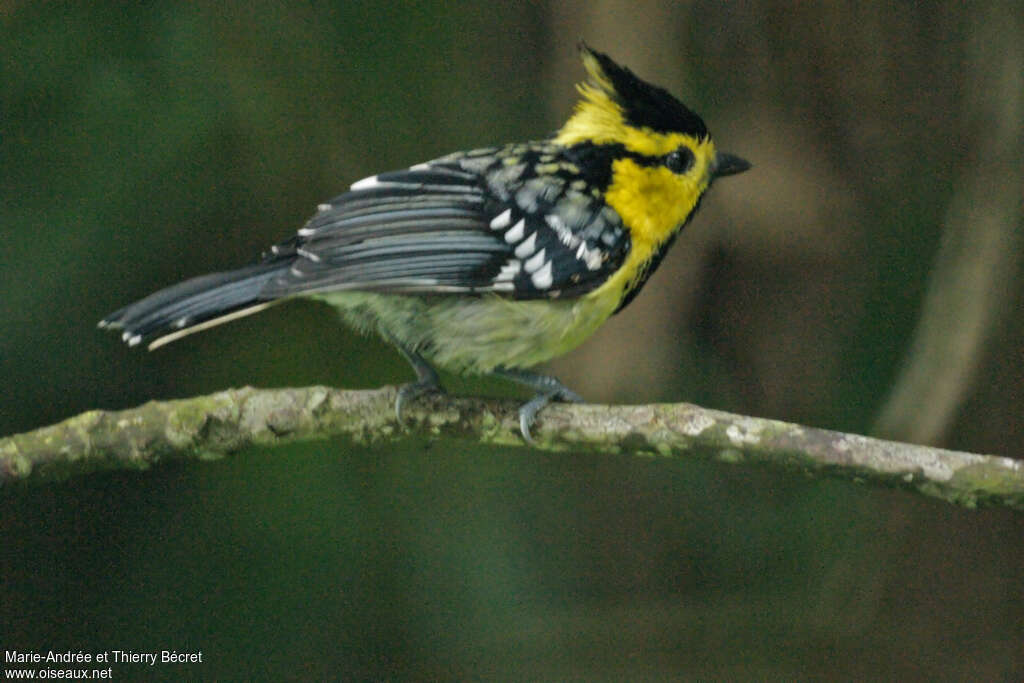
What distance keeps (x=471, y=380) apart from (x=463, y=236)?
1.02m

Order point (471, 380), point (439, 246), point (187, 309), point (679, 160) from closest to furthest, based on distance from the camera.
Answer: point (187, 309) → point (439, 246) → point (679, 160) → point (471, 380)

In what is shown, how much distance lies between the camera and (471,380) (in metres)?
3.34

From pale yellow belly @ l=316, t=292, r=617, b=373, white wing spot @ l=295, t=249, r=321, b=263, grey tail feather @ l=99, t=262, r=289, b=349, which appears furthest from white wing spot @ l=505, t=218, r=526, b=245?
grey tail feather @ l=99, t=262, r=289, b=349

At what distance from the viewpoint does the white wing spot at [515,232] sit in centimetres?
240

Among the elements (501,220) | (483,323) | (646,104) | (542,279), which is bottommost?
(483,323)

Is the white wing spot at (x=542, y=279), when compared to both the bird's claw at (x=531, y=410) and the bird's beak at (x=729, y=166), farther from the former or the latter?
the bird's beak at (x=729, y=166)

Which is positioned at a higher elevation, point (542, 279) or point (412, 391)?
point (542, 279)

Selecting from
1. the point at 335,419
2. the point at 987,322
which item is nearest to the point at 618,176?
the point at 335,419

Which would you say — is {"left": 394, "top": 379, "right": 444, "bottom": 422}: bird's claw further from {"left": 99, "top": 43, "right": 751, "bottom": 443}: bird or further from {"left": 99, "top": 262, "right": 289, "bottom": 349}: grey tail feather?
{"left": 99, "top": 262, "right": 289, "bottom": 349}: grey tail feather

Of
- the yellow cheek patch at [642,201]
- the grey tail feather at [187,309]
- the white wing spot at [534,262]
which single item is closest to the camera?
the grey tail feather at [187,309]

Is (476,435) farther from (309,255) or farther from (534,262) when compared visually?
(309,255)

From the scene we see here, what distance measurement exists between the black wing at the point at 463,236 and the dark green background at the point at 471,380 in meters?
0.72

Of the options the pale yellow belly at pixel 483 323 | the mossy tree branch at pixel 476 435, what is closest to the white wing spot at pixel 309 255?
the pale yellow belly at pixel 483 323

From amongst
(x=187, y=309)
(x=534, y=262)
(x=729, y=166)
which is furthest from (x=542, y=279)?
(x=187, y=309)
